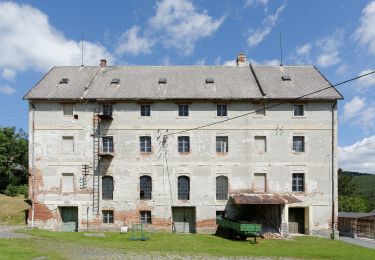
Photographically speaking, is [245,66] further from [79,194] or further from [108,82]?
[79,194]

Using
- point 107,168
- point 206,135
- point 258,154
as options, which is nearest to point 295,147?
point 258,154

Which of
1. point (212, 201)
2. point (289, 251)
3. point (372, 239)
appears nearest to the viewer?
point (289, 251)

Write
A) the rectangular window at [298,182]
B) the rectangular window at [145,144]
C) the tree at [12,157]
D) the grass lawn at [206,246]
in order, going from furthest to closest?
1. the tree at [12,157]
2. the rectangular window at [145,144]
3. the rectangular window at [298,182]
4. the grass lawn at [206,246]

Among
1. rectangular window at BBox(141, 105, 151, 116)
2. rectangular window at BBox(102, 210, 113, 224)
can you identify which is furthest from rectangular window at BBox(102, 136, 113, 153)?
rectangular window at BBox(102, 210, 113, 224)

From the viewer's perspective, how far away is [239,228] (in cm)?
2688

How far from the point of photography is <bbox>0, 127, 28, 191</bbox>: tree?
57031 mm

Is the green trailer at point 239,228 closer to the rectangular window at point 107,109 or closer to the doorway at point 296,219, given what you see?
the doorway at point 296,219

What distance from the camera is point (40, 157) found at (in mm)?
31984

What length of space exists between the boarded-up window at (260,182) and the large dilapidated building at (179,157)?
81 mm

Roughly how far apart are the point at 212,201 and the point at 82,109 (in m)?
12.9

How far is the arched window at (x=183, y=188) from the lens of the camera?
31.7 m

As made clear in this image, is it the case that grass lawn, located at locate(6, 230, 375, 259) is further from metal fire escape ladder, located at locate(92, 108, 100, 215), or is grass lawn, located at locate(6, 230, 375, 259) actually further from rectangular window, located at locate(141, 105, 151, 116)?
rectangular window, located at locate(141, 105, 151, 116)

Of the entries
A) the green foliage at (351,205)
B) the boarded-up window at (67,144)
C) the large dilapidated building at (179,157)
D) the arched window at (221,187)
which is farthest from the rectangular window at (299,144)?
the green foliage at (351,205)

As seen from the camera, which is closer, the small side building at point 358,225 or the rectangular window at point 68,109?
the rectangular window at point 68,109
